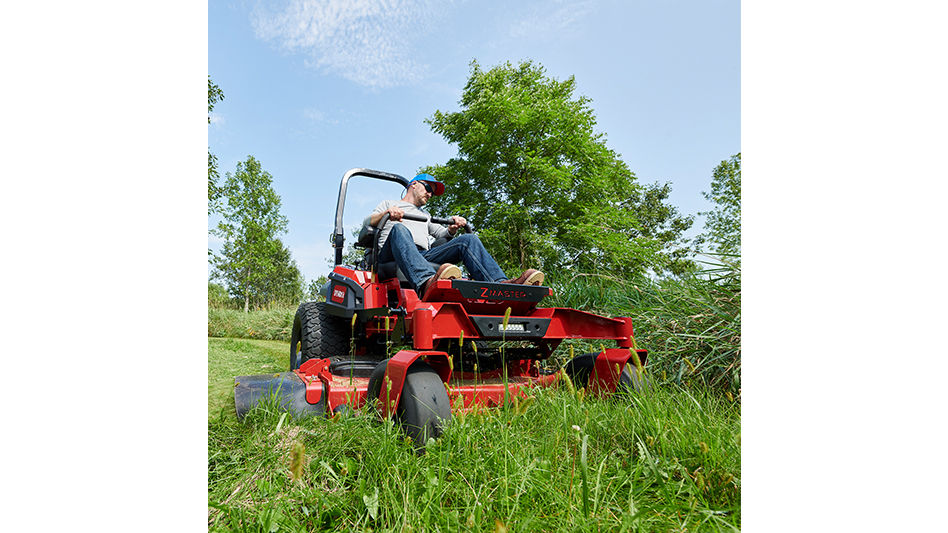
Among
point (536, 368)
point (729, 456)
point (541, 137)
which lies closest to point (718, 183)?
point (541, 137)

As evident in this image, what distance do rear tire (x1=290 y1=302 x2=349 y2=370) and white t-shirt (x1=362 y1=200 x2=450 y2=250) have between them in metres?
→ 0.94

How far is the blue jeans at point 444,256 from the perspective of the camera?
279 cm

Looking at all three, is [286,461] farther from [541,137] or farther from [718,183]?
[718,183]

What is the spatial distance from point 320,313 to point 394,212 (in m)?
1.41

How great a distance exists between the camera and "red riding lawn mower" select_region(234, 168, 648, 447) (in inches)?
77.4

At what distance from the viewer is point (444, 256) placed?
123 inches

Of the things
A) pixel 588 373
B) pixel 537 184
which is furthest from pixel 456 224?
pixel 537 184

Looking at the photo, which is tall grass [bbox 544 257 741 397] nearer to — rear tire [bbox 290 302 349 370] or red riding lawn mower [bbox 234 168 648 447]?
red riding lawn mower [bbox 234 168 648 447]

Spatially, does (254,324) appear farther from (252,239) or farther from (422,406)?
(422,406)

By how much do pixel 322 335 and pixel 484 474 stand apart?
105 inches

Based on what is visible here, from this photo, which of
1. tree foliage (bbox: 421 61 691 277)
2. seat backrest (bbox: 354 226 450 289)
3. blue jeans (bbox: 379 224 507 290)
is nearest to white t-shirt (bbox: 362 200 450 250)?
seat backrest (bbox: 354 226 450 289)

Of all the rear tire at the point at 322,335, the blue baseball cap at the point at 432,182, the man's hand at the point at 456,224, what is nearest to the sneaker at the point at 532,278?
the man's hand at the point at 456,224

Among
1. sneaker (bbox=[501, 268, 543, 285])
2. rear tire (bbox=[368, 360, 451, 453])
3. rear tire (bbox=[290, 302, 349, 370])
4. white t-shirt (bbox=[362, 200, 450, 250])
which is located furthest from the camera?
rear tire (bbox=[290, 302, 349, 370])

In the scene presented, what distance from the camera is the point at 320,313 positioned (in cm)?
397
